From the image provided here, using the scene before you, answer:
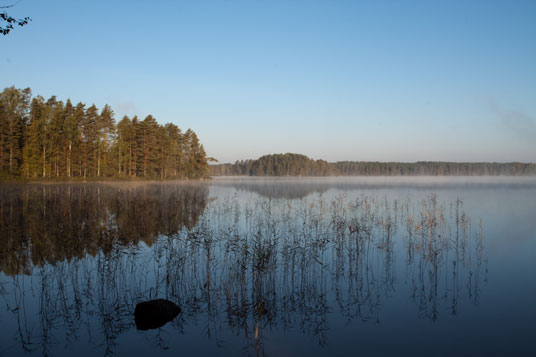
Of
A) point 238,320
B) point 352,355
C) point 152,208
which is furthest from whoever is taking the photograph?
point 152,208

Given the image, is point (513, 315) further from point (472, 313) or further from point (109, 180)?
point (109, 180)

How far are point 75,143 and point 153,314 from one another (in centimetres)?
5470

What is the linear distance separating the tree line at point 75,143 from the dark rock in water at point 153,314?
1996 inches

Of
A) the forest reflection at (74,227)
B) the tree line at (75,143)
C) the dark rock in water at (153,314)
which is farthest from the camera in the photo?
the tree line at (75,143)

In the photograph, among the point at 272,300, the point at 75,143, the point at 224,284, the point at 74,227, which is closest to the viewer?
the point at 272,300

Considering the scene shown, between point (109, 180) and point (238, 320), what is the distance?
192 feet

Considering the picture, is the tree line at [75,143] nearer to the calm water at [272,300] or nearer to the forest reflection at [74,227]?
the forest reflection at [74,227]

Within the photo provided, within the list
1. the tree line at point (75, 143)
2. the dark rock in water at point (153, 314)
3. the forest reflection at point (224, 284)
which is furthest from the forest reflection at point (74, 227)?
the tree line at point (75, 143)

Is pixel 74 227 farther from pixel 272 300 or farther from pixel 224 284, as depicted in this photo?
pixel 272 300

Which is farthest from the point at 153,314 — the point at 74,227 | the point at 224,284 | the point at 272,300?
the point at 74,227

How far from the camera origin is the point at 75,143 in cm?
5356

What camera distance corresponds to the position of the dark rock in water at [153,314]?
6.70 metres

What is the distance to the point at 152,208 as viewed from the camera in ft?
74.6

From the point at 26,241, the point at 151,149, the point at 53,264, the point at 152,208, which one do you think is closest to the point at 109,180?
the point at 151,149
